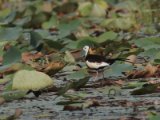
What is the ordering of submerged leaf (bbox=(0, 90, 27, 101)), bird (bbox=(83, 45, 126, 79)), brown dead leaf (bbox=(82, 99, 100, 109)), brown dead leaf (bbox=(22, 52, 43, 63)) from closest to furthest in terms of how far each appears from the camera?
1. brown dead leaf (bbox=(82, 99, 100, 109))
2. submerged leaf (bbox=(0, 90, 27, 101))
3. bird (bbox=(83, 45, 126, 79))
4. brown dead leaf (bbox=(22, 52, 43, 63))

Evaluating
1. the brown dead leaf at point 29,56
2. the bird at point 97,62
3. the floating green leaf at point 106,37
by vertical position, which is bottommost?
the bird at point 97,62

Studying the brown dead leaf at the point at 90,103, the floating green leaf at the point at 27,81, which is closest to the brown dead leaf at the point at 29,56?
the floating green leaf at the point at 27,81

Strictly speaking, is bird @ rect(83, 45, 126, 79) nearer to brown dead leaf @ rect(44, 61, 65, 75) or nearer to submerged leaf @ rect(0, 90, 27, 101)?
brown dead leaf @ rect(44, 61, 65, 75)

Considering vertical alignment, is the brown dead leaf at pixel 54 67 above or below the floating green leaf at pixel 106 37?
below

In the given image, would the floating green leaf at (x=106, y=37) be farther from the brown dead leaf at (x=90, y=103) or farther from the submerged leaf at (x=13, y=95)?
the brown dead leaf at (x=90, y=103)

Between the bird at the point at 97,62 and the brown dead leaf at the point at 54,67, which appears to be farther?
the brown dead leaf at the point at 54,67

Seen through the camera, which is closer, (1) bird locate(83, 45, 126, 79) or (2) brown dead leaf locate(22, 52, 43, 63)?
(1) bird locate(83, 45, 126, 79)

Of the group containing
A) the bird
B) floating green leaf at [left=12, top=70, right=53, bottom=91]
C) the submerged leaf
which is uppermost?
the bird

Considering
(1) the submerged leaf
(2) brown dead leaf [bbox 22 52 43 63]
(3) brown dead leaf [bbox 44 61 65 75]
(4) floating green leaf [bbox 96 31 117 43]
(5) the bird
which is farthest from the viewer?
(4) floating green leaf [bbox 96 31 117 43]

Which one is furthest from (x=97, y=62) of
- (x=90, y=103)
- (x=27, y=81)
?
(x=90, y=103)

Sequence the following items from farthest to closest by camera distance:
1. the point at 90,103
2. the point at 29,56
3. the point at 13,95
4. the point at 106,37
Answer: the point at 106,37, the point at 29,56, the point at 13,95, the point at 90,103

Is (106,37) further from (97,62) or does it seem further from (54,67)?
(97,62)

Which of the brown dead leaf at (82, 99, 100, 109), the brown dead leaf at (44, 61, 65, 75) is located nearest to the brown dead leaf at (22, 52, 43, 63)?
the brown dead leaf at (44, 61, 65, 75)

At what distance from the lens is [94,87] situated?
5.18 metres
